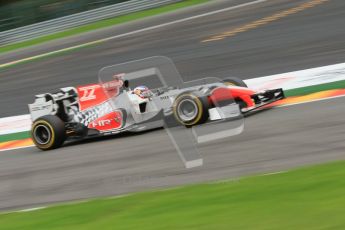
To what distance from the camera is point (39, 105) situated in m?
11.4

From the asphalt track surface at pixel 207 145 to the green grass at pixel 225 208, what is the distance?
0.66 metres

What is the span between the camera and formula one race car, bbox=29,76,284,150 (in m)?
10.2

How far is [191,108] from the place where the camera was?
10.2 meters

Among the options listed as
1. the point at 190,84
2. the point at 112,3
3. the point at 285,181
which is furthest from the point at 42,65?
the point at 285,181

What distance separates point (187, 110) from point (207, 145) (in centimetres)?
109

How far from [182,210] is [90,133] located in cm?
503

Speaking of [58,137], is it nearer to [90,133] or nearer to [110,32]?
[90,133]

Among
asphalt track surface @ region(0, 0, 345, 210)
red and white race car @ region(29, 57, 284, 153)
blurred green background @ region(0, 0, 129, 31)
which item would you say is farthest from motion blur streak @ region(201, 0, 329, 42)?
red and white race car @ region(29, 57, 284, 153)

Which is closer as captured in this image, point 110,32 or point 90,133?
point 90,133

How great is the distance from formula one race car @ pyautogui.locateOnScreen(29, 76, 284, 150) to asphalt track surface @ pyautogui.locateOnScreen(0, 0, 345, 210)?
0.20m

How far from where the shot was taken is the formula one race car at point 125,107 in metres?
10.2

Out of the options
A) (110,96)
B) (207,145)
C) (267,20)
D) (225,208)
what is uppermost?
(110,96)

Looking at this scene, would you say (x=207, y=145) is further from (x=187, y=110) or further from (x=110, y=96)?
(x=110, y=96)

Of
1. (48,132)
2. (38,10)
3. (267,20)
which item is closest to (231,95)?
(48,132)
